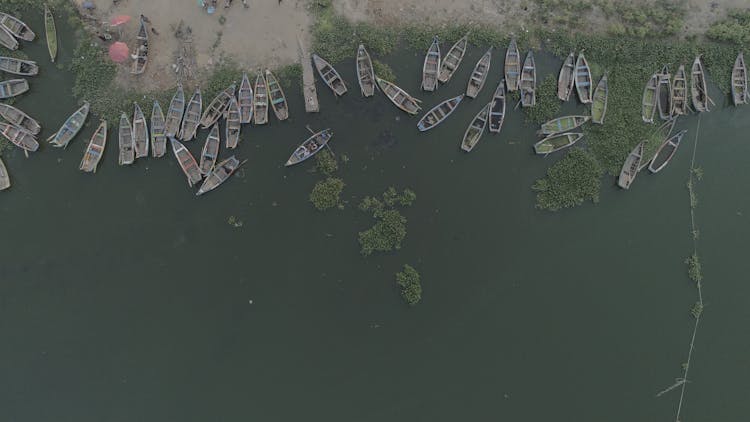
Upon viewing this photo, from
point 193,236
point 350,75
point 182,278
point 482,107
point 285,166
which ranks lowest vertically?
point 182,278

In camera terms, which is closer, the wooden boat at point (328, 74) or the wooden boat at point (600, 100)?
the wooden boat at point (328, 74)

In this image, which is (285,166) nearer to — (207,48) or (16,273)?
(207,48)

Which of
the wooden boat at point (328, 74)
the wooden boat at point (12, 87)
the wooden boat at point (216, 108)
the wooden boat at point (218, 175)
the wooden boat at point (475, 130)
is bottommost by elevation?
the wooden boat at point (218, 175)

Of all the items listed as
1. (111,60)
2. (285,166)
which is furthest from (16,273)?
(285,166)

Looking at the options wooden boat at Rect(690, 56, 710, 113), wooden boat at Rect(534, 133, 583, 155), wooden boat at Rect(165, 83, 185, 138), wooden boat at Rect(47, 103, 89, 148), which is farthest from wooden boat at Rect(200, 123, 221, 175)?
wooden boat at Rect(690, 56, 710, 113)

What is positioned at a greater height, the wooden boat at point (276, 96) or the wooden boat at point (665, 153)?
the wooden boat at point (276, 96)

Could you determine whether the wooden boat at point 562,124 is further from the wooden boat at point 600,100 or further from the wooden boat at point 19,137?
the wooden boat at point 19,137

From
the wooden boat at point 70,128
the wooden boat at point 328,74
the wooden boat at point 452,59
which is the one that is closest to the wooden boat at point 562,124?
the wooden boat at point 452,59

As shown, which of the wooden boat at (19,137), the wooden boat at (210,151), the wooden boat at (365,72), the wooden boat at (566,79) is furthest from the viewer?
the wooden boat at (566,79)
